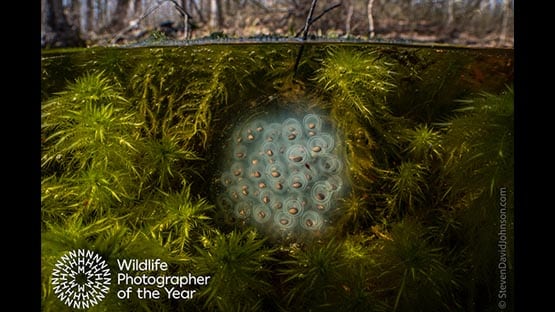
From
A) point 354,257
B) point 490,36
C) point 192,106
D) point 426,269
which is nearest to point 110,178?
point 192,106

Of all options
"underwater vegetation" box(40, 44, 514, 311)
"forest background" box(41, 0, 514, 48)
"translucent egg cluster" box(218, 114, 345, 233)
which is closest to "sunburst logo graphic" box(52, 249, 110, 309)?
"underwater vegetation" box(40, 44, 514, 311)

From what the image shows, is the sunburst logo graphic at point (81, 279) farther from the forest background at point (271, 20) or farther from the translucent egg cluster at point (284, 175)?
the forest background at point (271, 20)

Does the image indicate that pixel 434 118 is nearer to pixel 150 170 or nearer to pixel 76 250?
pixel 150 170

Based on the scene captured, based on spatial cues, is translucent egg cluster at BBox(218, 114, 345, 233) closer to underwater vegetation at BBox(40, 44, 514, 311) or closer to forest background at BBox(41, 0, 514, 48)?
underwater vegetation at BBox(40, 44, 514, 311)

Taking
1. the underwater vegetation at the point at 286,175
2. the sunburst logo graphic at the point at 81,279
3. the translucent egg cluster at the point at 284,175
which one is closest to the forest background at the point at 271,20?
the underwater vegetation at the point at 286,175

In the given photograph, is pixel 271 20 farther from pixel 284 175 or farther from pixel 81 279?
pixel 81 279

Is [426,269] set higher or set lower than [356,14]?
lower
